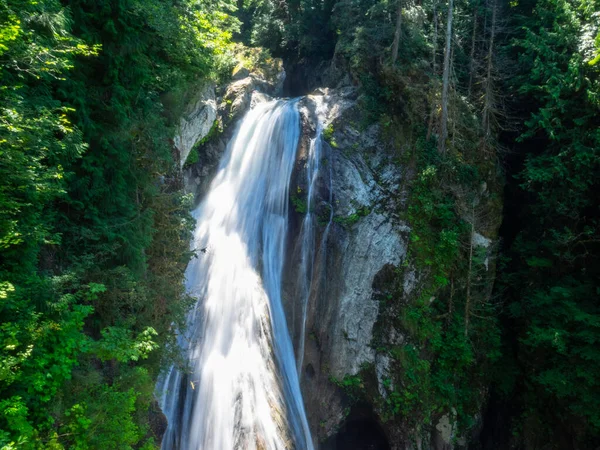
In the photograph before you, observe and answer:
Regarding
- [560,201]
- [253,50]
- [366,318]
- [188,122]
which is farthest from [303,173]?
[253,50]

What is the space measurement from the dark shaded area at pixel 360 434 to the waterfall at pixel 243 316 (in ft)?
7.85

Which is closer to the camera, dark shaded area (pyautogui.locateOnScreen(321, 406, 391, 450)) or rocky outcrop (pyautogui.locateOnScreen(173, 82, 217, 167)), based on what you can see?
rocky outcrop (pyautogui.locateOnScreen(173, 82, 217, 167))

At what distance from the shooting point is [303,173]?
15.0m

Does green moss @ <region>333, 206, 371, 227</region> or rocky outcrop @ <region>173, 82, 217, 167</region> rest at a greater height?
rocky outcrop @ <region>173, 82, 217, 167</region>

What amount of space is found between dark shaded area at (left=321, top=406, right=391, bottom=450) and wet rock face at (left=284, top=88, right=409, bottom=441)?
2.59 ft

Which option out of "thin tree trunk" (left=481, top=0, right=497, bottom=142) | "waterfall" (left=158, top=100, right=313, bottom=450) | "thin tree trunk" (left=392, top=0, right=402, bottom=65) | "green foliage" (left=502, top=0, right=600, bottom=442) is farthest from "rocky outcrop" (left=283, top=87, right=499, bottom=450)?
"thin tree trunk" (left=392, top=0, right=402, bottom=65)

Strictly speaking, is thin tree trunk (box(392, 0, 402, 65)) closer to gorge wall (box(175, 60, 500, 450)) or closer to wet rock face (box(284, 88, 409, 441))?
gorge wall (box(175, 60, 500, 450))

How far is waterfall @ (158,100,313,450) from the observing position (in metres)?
10.0

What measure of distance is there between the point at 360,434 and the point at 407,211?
27.7 feet

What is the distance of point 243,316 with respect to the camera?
12281 millimetres

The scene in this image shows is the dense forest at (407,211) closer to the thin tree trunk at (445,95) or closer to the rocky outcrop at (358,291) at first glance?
the thin tree trunk at (445,95)

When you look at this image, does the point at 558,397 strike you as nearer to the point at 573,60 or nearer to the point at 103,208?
the point at 573,60

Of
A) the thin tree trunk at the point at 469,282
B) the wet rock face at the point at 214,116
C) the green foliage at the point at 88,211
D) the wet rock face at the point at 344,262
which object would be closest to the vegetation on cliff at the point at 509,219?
the thin tree trunk at the point at 469,282

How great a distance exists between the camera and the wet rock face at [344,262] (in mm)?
12688
